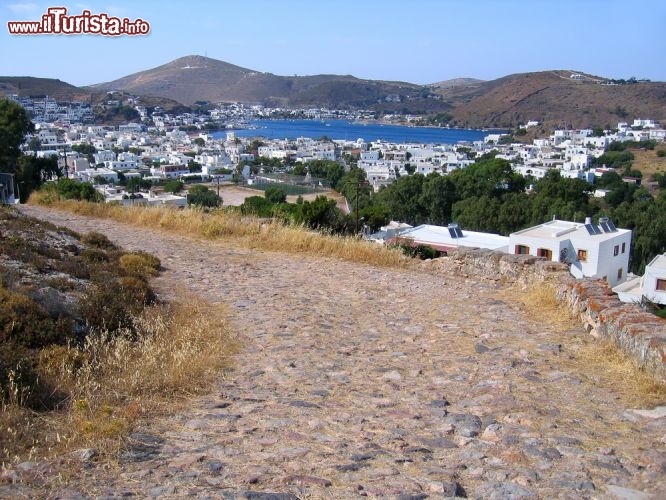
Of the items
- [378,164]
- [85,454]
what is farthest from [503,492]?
[378,164]

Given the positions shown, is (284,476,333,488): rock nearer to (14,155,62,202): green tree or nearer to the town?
the town

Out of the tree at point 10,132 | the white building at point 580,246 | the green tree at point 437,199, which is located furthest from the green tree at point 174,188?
the white building at point 580,246

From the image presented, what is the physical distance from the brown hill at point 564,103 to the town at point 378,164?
273 inches

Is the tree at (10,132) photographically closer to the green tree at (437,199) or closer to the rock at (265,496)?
the rock at (265,496)

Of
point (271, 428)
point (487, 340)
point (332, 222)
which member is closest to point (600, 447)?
point (271, 428)

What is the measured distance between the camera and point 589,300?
5.80m

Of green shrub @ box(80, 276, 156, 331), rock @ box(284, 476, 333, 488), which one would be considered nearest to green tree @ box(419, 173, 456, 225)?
green shrub @ box(80, 276, 156, 331)

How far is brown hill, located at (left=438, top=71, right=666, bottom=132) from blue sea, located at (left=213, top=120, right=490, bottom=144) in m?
7.53

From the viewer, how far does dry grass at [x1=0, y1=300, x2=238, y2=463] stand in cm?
302

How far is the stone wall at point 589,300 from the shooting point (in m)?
4.43

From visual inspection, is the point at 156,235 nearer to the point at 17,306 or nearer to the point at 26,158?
the point at 17,306

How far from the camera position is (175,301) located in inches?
244

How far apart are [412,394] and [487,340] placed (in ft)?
4.93

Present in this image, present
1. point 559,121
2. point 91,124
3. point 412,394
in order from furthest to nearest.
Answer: point 91,124 < point 559,121 < point 412,394
